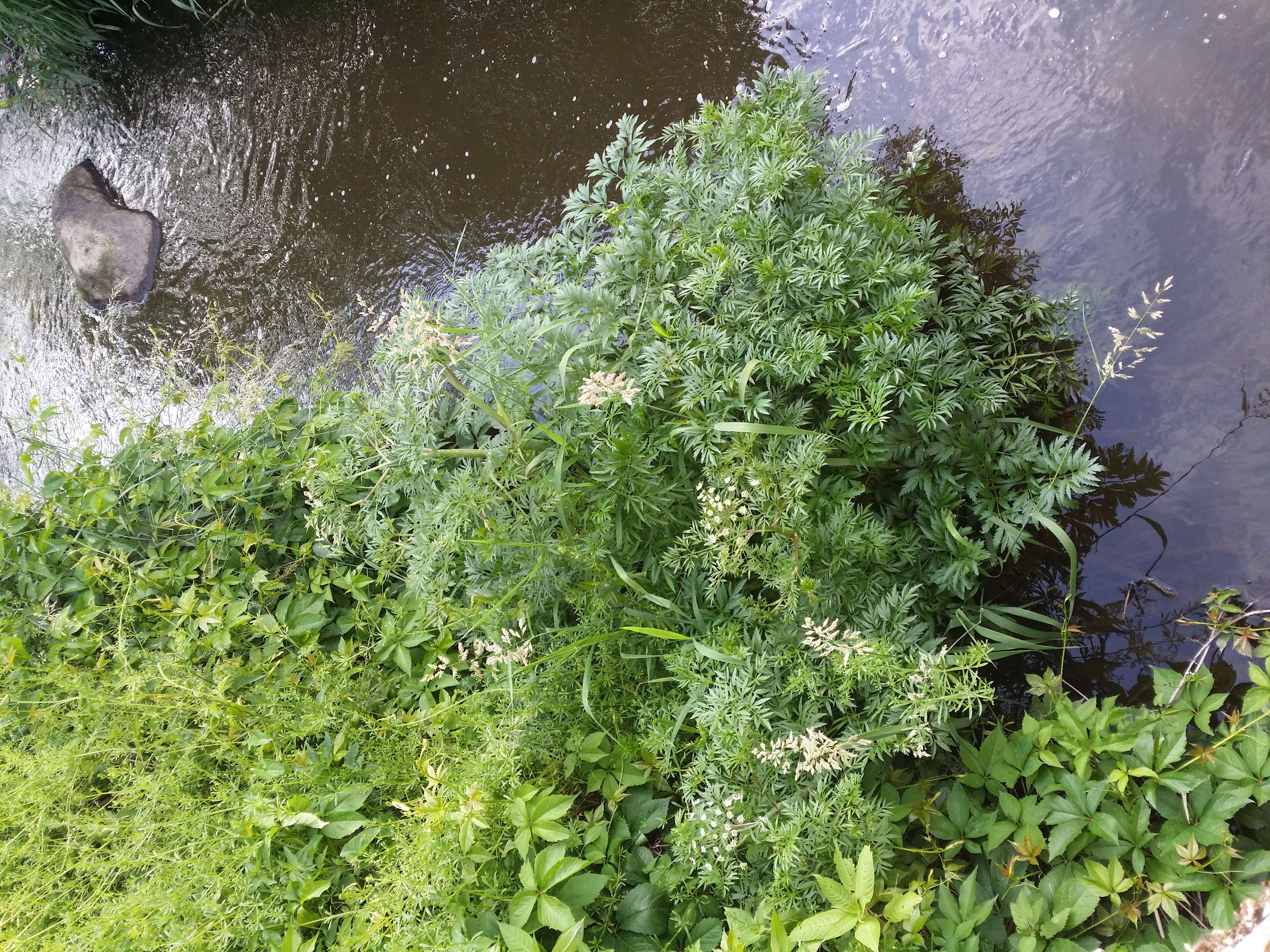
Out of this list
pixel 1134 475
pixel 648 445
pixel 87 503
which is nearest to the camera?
pixel 648 445

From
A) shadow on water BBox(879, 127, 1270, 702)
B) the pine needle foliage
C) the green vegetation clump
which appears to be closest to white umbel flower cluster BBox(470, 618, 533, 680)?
the pine needle foliage

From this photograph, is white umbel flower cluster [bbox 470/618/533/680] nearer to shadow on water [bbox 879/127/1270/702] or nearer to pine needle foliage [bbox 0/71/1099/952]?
pine needle foliage [bbox 0/71/1099/952]

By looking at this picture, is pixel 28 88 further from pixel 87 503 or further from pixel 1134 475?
pixel 1134 475

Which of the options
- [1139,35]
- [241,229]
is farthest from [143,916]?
[1139,35]

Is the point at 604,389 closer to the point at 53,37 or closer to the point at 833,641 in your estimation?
the point at 833,641

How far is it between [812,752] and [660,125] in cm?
266

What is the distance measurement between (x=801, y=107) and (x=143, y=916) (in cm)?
303

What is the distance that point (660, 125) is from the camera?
9.91 feet

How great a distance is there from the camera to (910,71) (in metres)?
2.67

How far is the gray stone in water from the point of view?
391cm

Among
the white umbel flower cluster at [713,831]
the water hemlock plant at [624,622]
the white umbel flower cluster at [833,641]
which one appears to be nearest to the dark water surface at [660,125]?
the water hemlock plant at [624,622]

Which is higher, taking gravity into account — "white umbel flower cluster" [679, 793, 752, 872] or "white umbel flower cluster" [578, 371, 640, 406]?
"white umbel flower cluster" [578, 371, 640, 406]

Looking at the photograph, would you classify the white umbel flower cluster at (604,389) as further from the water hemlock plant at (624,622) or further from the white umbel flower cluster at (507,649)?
the white umbel flower cluster at (507,649)

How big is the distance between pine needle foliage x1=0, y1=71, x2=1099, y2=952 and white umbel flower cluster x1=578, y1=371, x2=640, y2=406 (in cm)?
2
